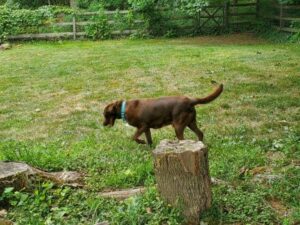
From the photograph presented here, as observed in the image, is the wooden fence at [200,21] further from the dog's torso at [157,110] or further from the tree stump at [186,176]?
the tree stump at [186,176]

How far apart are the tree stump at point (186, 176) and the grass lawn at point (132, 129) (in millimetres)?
105

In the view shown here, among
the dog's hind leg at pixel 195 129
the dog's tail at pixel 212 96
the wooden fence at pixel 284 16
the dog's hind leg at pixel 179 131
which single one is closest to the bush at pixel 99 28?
the wooden fence at pixel 284 16

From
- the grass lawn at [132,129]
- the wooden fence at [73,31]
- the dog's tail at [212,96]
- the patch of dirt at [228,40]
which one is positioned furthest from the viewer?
the wooden fence at [73,31]

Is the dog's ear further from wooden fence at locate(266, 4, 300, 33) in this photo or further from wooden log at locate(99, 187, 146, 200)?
wooden fence at locate(266, 4, 300, 33)

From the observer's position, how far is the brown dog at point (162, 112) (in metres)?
6.12

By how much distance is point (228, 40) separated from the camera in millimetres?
18469

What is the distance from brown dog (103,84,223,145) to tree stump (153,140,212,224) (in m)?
1.75

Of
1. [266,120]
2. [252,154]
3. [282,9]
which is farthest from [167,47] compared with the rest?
[252,154]

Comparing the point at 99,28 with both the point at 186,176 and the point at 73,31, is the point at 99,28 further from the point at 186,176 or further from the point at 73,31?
the point at 186,176

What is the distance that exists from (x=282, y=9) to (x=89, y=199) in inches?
637

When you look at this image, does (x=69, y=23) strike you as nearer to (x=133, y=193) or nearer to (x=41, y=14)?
(x=41, y=14)

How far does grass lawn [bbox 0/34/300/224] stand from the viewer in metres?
4.50

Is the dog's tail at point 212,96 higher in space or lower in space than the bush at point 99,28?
higher

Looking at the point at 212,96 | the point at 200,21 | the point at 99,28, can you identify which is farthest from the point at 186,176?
the point at 200,21
